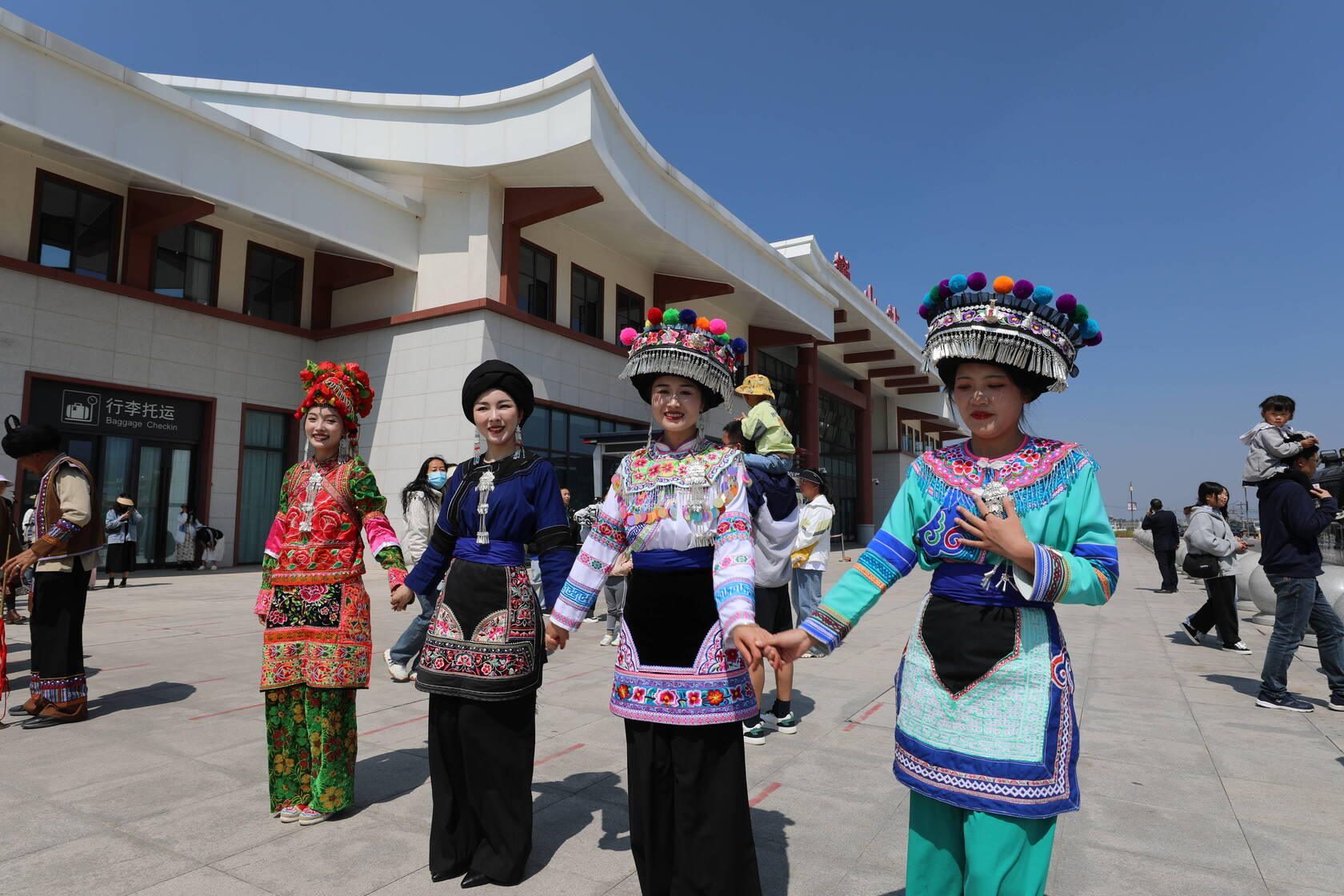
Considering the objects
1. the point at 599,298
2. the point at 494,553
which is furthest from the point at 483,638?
the point at 599,298

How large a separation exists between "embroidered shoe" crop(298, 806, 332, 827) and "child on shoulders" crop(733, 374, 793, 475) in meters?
2.46

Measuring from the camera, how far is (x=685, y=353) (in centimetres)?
268

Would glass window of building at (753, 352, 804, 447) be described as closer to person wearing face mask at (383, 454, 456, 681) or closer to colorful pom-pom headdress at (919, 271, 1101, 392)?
person wearing face mask at (383, 454, 456, 681)

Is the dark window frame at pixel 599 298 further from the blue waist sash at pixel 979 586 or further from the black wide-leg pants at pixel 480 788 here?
the blue waist sash at pixel 979 586

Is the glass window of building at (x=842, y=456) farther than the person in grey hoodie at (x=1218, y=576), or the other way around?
the glass window of building at (x=842, y=456)

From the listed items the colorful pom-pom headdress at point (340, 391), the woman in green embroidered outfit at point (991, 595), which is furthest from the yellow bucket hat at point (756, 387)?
the colorful pom-pom headdress at point (340, 391)

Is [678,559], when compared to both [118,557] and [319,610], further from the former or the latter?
[118,557]

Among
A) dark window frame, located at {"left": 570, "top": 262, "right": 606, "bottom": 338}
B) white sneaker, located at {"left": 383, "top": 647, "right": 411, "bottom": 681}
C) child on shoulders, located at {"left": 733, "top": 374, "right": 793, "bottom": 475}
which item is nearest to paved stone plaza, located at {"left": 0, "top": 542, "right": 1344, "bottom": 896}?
white sneaker, located at {"left": 383, "top": 647, "right": 411, "bottom": 681}

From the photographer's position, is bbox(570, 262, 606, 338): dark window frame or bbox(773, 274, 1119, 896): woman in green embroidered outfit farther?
bbox(570, 262, 606, 338): dark window frame

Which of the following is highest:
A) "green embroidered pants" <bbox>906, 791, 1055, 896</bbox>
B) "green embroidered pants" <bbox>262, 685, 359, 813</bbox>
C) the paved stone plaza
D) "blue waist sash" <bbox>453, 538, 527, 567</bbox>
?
"blue waist sash" <bbox>453, 538, 527, 567</bbox>

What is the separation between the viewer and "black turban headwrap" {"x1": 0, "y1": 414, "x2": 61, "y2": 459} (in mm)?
4789

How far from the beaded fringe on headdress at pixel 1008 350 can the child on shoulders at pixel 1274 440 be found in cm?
467

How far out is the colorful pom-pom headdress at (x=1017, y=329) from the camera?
2049 mm

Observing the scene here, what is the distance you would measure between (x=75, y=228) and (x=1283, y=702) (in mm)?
18003
